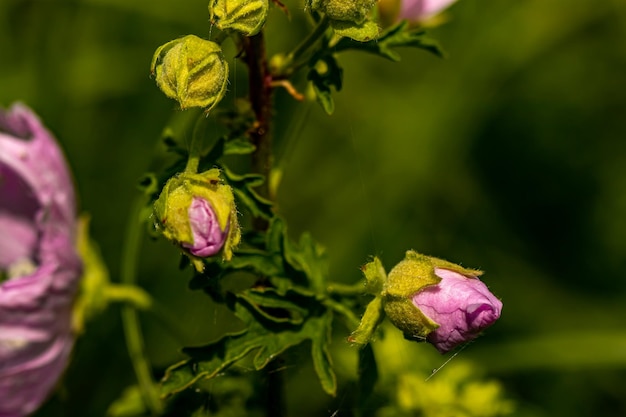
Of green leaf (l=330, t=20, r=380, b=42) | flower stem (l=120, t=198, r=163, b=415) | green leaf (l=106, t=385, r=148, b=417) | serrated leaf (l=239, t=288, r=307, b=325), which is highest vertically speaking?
green leaf (l=330, t=20, r=380, b=42)

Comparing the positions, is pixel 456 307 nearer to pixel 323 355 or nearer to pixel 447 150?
pixel 323 355

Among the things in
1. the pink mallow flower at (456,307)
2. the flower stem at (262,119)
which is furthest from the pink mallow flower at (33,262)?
the pink mallow flower at (456,307)

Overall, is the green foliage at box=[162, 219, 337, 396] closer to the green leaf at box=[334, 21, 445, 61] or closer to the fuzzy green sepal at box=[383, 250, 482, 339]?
the fuzzy green sepal at box=[383, 250, 482, 339]

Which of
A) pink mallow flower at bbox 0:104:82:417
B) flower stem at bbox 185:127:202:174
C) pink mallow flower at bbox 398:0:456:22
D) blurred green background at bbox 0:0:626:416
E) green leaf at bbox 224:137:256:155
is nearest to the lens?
flower stem at bbox 185:127:202:174

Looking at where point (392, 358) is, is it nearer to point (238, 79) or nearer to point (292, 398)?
point (292, 398)

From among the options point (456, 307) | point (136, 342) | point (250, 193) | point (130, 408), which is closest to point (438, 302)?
point (456, 307)

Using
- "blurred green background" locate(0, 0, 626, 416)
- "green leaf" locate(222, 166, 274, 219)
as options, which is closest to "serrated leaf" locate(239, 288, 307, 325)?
"green leaf" locate(222, 166, 274, 219)

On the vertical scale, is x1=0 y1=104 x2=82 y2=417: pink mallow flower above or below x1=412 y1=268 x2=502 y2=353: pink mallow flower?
below

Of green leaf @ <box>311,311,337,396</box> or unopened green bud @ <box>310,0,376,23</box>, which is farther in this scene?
green leaf @ <box>311,311,337,396</box>
